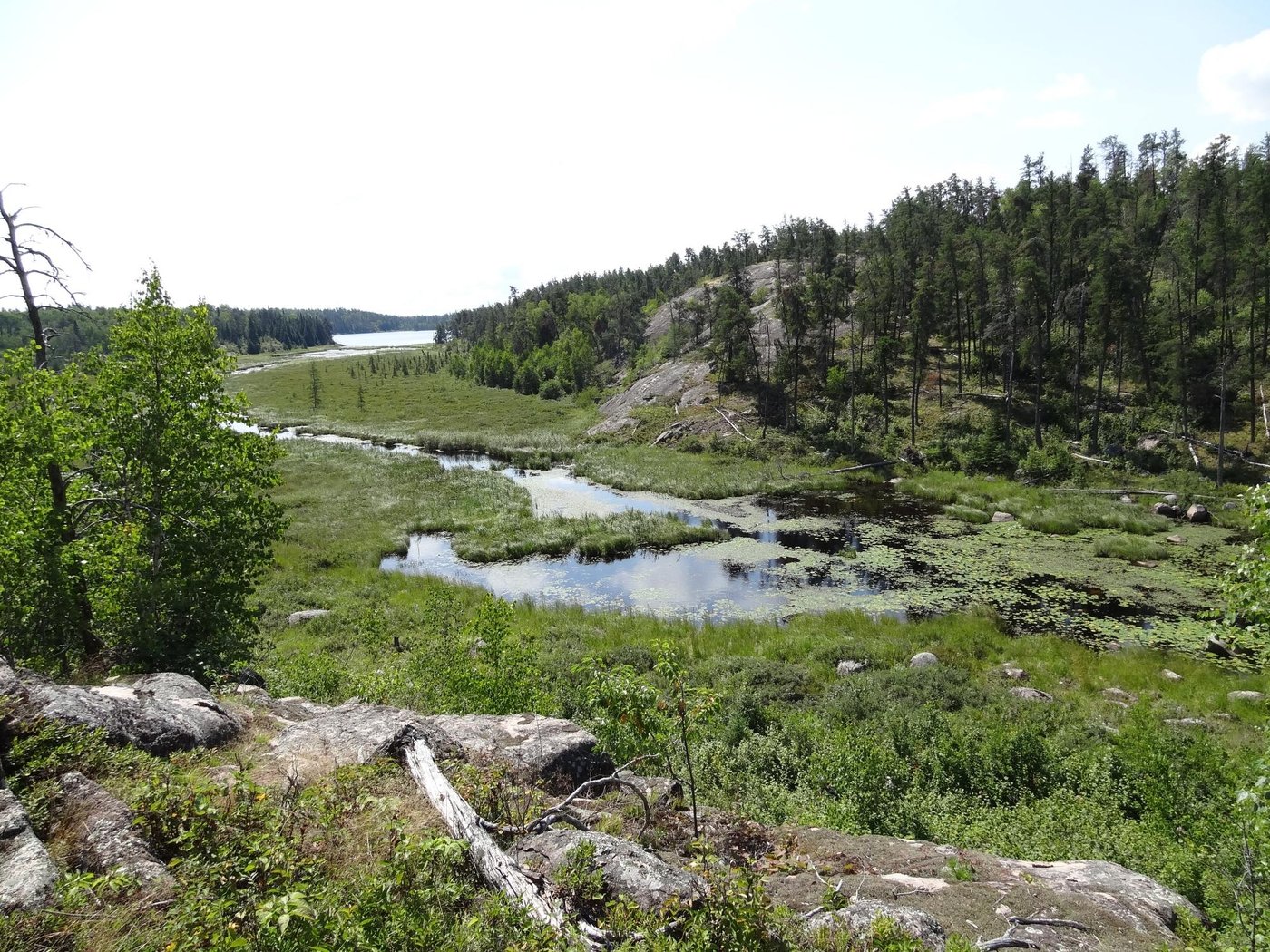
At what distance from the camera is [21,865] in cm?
522

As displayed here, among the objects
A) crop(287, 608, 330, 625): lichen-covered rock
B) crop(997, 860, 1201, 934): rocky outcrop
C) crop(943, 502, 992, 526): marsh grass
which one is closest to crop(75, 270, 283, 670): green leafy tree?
crop(287, 608, 330, 625): lichen-covered rock

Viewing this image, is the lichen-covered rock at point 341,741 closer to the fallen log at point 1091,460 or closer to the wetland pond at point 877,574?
the wetland pond at point 877,574

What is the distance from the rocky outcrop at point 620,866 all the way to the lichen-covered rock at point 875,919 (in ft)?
4.37

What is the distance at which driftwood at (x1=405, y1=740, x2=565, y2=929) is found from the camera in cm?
606

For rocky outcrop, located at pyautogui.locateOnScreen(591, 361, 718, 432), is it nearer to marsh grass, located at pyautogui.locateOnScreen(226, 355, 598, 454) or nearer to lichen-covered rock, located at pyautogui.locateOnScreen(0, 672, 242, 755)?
marsh grass, located at pyautogui.locateOnScreen(226, 355, 598, 454)

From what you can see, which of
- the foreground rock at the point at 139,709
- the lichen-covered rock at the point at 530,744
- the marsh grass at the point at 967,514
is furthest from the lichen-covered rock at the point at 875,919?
the marsh grass at the point at 967,514

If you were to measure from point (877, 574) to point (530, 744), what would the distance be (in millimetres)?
24602

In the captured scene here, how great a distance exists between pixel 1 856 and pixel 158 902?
4.86ft

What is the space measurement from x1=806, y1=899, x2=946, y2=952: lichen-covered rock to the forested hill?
163 feet

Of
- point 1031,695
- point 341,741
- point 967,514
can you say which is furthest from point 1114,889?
point 967,514

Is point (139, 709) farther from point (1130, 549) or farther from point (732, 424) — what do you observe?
point (732, 424)

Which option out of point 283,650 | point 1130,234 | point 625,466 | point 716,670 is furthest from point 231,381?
point 1130,234

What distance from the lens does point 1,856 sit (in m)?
5.30

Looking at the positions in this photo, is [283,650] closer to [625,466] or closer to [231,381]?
[625,466]
